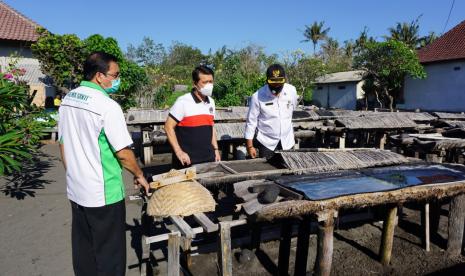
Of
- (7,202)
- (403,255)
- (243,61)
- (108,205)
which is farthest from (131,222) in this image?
(243,61)

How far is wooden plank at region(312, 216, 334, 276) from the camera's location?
332 cm

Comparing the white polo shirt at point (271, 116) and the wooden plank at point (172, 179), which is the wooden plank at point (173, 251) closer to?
the wooden plank at point (172, 179)

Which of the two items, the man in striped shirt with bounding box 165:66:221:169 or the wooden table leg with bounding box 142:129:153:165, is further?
the wooden table leg with bounding box 142:129:153:165

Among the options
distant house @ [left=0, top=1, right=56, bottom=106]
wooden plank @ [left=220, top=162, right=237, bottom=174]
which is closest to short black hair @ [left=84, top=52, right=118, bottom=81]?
wooden plank @ [left=220, top=162, right=237, bottom=174]

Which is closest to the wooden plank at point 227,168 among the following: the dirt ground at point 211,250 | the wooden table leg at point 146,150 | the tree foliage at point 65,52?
the dirt ground at point 211,250

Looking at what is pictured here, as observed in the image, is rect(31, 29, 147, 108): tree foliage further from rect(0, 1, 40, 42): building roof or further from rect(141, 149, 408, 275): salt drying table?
rect(141, 149, 408, 275): salt drying table

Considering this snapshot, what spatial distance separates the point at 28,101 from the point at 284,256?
242 inches

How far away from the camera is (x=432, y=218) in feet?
16.6

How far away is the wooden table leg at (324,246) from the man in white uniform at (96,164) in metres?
1.66

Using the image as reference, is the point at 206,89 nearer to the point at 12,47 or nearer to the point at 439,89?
the point at 12,47

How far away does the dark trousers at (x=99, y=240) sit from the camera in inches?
107

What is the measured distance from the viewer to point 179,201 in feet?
9.82

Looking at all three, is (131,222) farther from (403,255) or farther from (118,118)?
(403,255)

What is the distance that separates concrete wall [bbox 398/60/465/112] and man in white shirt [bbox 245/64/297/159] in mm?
18105
